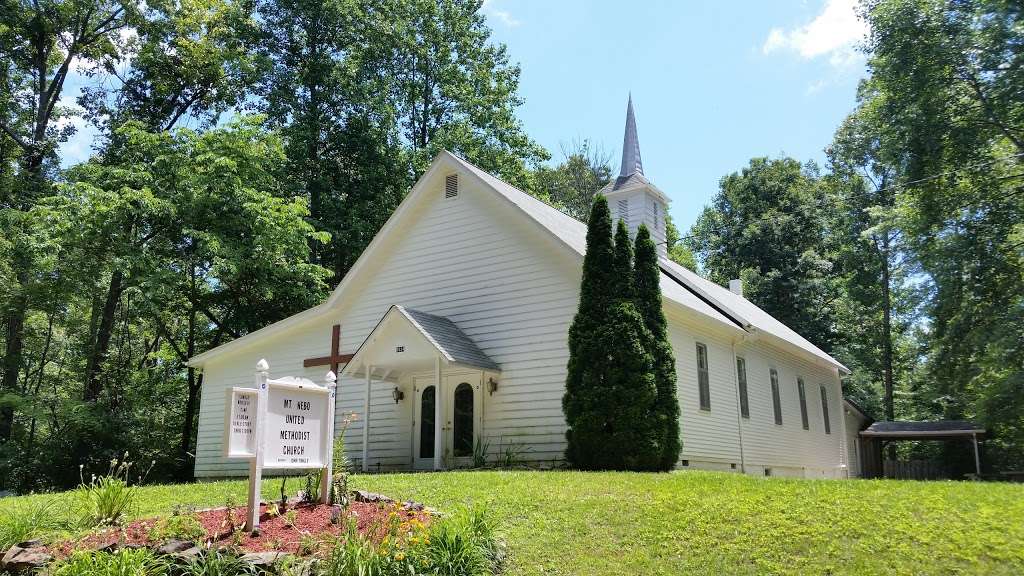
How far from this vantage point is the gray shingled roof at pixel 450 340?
14289 millimetres

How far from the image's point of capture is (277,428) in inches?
302

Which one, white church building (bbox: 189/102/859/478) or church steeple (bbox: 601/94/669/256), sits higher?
church steeple (bbox: 601/94/669/256)

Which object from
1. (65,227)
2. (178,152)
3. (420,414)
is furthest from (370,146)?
(420,414)

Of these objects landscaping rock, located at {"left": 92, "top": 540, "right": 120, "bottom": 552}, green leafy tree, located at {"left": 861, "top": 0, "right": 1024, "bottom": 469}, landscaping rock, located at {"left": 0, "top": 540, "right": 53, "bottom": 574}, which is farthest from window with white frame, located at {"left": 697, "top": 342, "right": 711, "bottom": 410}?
landscaping rock, located at {"left": 0, "top": 540, "right": 53, "bottom": 574}

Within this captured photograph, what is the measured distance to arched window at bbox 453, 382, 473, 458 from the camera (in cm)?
1538

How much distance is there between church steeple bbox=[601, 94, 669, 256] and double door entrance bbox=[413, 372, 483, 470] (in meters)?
8.56

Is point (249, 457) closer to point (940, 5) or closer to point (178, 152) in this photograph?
point (178, 152)

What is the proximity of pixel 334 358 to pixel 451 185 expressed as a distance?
4.96 metres

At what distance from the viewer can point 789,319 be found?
130 feet

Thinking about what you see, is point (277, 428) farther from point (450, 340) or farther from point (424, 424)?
point (424, 424)

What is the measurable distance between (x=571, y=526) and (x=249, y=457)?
333 centimetres

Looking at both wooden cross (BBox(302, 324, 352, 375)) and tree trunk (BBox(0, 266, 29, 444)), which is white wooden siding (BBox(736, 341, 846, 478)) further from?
tree trunk (BBox(0, 266, 29, 444))

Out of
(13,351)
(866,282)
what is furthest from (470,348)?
(866,282)

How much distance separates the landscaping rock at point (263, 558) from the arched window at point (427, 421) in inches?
373
